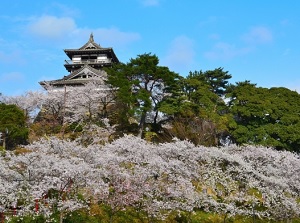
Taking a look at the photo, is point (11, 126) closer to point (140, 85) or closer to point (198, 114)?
point (140, 85)

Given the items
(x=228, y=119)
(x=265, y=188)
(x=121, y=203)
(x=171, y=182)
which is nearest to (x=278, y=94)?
(x=228, y=119)

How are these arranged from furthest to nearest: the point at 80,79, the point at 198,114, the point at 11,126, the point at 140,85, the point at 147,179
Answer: the point at 80,79 → the point at 140,85 → the point at 198,114 → the point at 11,126 → the point at 147,179

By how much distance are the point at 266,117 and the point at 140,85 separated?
1274 cm

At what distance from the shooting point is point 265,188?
19312 millimetres

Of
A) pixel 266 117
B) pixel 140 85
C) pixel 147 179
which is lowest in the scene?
pixel 147 179

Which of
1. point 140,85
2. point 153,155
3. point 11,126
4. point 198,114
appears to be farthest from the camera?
point 140,85

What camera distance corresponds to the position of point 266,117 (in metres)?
34.8

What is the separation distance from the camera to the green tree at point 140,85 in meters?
31.1

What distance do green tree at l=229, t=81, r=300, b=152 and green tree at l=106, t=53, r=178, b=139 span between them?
753cm

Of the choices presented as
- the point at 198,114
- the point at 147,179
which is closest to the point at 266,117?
the point at 198,114

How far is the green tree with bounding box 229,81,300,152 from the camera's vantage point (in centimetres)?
3325

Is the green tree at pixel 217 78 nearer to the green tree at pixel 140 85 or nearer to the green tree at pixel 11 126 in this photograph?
the green tree at pixel 140 85

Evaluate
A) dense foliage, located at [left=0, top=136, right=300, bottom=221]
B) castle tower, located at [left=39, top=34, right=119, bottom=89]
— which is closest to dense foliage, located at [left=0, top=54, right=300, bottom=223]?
dense foliage, located at [left=0, top=136, right=300, bottom=221]

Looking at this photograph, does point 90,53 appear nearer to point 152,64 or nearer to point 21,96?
point 21,96
